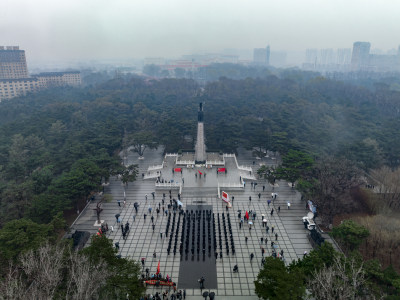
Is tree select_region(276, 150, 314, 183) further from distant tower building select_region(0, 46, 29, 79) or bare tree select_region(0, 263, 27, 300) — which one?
distant tower building select_region(0, 46, 29, 79)

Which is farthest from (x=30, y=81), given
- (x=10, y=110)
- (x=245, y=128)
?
(x=245, y=128)

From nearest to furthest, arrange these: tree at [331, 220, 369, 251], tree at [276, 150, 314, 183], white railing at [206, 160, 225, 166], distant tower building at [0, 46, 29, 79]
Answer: tree at [331, 220, 369, 251] < tree at [276, 150, 314, 183] < white railing at [206, 160, 225, 166] < distant tower building at [0, 46, 29, 79]

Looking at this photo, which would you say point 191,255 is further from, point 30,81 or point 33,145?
point 30,81

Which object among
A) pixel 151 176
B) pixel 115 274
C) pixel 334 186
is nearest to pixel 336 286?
pixel 115 274

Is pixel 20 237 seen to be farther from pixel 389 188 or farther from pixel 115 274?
pixel 389 188

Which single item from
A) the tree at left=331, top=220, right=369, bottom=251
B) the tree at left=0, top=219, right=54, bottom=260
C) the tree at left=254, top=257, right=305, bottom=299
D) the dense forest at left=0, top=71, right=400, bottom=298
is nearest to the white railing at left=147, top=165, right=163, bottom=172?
the dense forest at left=0, top=71, right=400, bottom=298

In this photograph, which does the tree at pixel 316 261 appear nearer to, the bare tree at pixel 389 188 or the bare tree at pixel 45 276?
the bare tree at pixel 45 276
